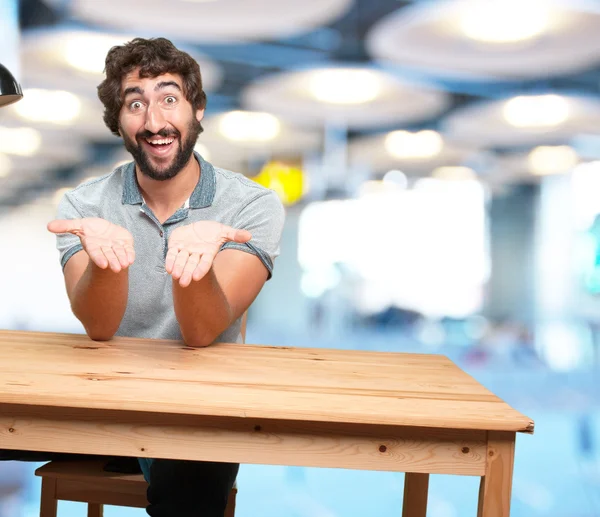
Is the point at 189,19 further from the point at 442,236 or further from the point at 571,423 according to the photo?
the point at 571,423

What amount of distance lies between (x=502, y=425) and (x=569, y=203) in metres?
3.49

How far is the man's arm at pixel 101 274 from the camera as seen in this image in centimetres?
119


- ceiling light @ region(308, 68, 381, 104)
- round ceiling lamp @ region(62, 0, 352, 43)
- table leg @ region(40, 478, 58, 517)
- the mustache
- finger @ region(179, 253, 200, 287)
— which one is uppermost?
round ceiling lamp @ region(62, 0, 352, 43)

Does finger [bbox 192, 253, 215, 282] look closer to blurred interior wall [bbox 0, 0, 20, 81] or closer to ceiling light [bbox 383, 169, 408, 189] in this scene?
ceiling light [bbox 383, 169, 408, 189]

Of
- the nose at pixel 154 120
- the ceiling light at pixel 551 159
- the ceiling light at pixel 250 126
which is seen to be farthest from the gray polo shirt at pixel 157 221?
the ceiling light at pixel 551 159

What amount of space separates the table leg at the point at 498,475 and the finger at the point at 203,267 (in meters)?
0.52

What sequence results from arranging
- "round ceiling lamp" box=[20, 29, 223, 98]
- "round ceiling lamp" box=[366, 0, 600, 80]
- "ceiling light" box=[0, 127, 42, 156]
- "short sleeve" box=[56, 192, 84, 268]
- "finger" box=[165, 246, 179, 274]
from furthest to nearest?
"ceiling light" box=[0, 127, 42, 156] → "round ceiling lamp" box=[20, 29, 223, 98] → "round ceiling lamp" box=[366, 0, 600, 80] → "short sleeve" box=[56, 192, 84, 268] → "finger" box=[165, 246, 179, 274]

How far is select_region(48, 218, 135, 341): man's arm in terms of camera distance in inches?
47.0

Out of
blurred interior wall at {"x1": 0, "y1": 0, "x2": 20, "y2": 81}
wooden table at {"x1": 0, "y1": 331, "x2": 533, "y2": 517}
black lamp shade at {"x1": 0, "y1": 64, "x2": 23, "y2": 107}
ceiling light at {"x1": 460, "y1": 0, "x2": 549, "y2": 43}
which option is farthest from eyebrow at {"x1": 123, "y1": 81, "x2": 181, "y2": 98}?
blurred interior wall at {"x1": 0, "y1": 0, "x2": 20, "y2": 81}

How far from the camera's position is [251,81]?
390cm

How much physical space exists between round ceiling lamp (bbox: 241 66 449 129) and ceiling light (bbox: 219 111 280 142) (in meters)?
0.05

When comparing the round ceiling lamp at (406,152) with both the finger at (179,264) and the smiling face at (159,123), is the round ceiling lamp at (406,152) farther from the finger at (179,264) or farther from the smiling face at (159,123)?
the finger at (179,264)

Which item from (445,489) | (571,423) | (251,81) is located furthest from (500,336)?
(251,81)

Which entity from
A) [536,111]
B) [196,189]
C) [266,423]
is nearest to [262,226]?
[196,189]
